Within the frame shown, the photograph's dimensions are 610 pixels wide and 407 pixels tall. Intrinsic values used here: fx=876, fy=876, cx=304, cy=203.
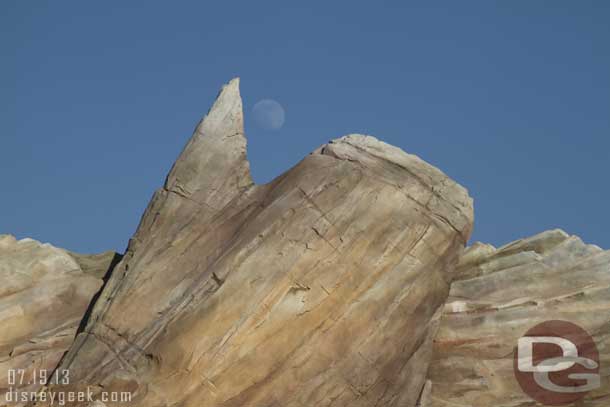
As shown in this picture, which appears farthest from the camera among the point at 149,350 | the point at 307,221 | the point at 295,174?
the point at 295,174

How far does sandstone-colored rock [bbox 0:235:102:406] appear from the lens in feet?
95.7

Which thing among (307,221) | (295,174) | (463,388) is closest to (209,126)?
(295,174)

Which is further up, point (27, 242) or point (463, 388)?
point (27, 242)

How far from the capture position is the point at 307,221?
2886 centimetres

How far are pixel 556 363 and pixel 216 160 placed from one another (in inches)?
564

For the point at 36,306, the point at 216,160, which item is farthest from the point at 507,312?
the point at 36,306

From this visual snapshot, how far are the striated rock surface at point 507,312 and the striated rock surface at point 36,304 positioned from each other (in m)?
12.9

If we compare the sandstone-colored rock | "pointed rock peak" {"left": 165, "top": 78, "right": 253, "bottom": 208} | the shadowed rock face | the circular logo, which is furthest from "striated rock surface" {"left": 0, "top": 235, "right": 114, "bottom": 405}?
the circular logo

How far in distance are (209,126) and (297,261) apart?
7535 millimetres

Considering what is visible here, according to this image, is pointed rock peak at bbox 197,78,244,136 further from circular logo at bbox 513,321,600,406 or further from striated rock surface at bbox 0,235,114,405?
circular logo at bbox 513,321,600,406

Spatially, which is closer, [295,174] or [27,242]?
[295,174]

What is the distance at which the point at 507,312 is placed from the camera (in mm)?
32688

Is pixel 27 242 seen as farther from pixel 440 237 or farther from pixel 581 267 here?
pixel 581 267

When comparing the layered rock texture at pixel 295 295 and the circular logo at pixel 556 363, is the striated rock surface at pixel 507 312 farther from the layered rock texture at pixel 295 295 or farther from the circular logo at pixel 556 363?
the circular logo at pixel 556 363
